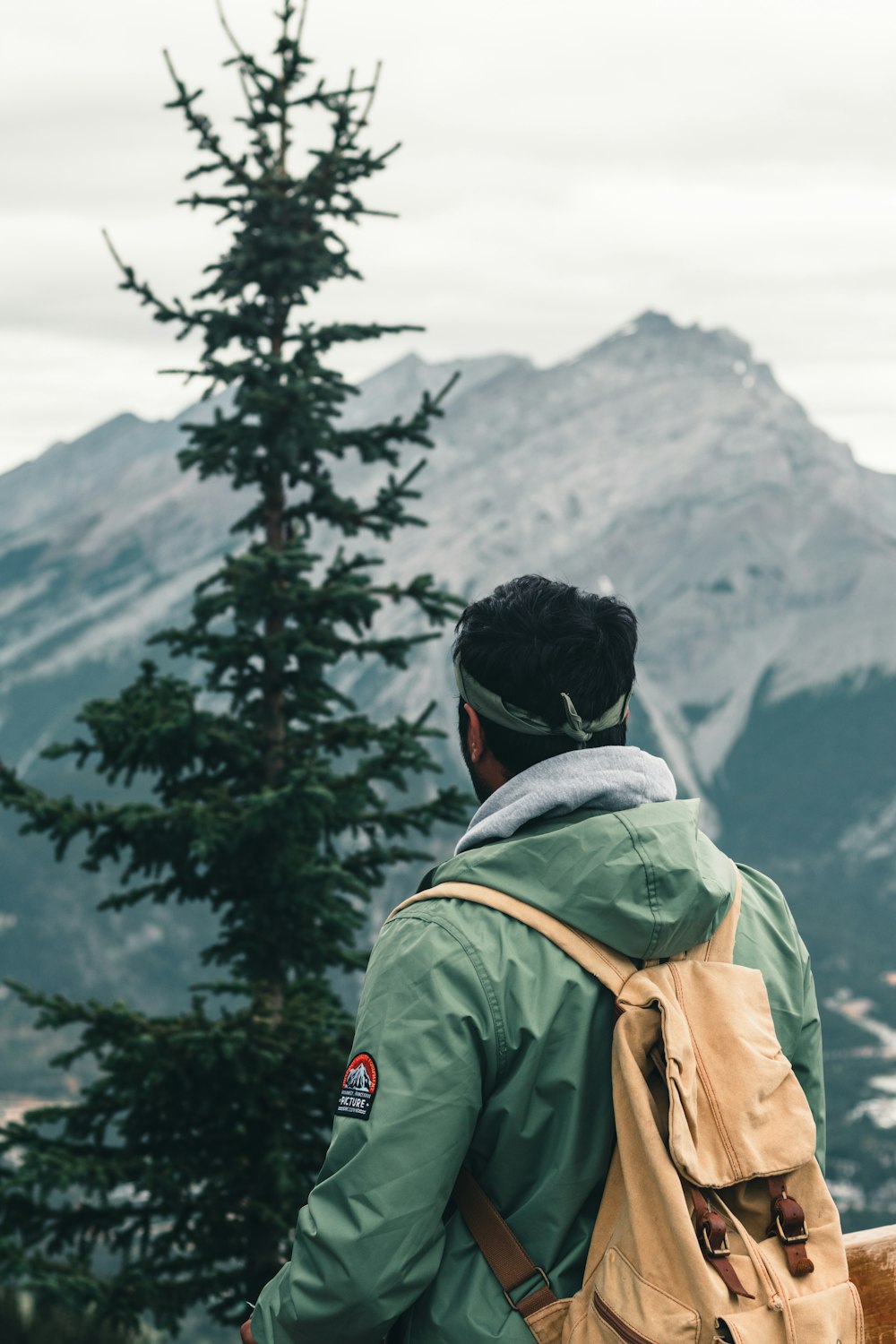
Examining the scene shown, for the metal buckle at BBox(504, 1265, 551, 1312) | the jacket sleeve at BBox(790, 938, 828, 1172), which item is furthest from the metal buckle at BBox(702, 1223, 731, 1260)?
the jacket sleeve at BBox(790, 938, 828, 1172)

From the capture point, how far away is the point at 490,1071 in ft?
7.78

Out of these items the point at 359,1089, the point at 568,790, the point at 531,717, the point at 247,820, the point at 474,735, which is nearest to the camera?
the point at 359,1089

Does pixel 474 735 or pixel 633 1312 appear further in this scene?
pixel 474 735

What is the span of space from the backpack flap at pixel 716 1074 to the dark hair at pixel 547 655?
1.52 feet

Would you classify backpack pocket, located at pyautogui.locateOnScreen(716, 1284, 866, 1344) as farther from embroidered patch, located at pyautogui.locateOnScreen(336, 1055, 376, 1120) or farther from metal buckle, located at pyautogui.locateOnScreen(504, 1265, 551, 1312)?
embroidered patch, located at pyautogui.locateOnScreen(336, 1055, 376, 1120)

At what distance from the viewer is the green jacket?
2311 mm

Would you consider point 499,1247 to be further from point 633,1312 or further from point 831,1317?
point 831,1317

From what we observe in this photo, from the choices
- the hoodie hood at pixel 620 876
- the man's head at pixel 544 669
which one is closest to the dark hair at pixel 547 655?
the man's head at pixel 544 669

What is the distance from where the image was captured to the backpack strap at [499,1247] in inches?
92.3

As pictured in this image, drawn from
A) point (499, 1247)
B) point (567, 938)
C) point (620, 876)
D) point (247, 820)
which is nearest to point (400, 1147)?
point (499, 1247)

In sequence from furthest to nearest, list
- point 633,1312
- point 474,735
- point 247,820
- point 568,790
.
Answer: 1. point 247,820
2. point 474,735
3. point 568,790
4. point 633,1312

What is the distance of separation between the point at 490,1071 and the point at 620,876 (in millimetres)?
376

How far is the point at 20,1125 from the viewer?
9.18 m

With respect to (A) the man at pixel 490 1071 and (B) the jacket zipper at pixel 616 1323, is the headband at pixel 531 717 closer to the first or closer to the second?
(A) the man at pixel 490 1071
